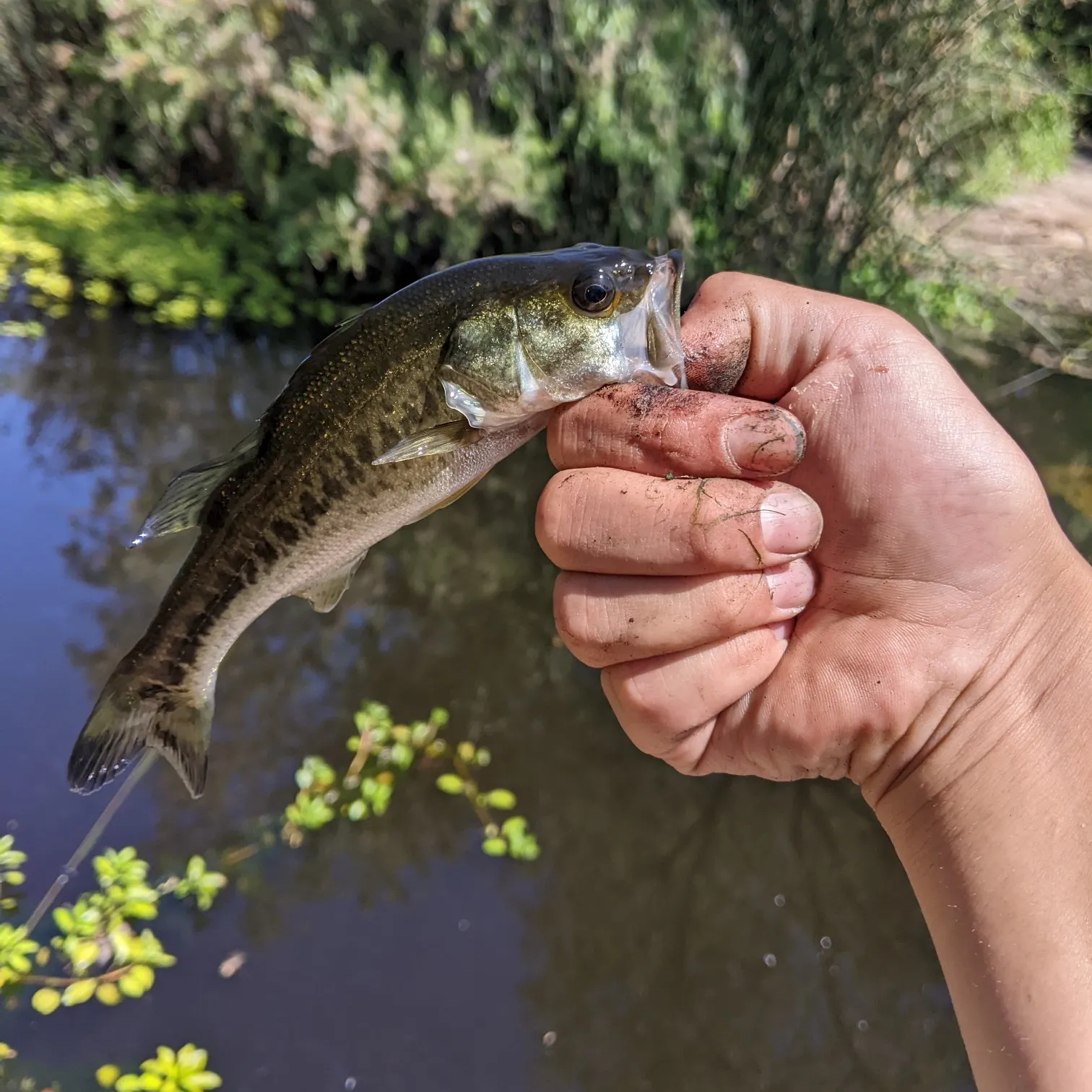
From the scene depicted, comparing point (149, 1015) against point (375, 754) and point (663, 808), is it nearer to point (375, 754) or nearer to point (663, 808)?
point (375, 754)

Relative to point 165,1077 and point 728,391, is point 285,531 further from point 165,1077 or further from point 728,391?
point 165,1077

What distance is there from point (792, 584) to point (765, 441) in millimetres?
411

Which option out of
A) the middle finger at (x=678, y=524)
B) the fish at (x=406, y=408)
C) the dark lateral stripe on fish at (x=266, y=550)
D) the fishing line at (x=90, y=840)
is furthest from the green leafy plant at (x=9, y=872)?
the middle finger at (x=678, y=524)

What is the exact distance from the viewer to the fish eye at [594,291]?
5.91ft

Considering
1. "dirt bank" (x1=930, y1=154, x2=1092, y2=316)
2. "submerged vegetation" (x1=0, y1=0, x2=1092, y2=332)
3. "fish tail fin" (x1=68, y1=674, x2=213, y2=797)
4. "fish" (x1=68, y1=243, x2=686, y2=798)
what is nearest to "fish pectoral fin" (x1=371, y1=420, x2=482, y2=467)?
"fish" (x1=68, y1=243, x2=686, y2=798)

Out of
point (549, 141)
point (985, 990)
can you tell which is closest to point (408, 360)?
point (985, 990)

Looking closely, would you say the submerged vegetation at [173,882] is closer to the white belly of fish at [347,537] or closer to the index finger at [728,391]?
the white belly of fish at [347,537]

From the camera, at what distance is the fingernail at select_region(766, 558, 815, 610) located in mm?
1906

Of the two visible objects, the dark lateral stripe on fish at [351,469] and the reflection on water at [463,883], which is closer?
the dark lateral stripe on fish at [351,469]

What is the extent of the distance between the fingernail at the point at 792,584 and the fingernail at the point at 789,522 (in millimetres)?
94

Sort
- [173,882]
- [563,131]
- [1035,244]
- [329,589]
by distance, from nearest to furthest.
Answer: [329,589] → [173,882] → [563,131] → [1035,244]

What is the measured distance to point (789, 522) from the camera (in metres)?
1.79

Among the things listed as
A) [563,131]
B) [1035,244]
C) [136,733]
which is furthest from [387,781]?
[1035,244]

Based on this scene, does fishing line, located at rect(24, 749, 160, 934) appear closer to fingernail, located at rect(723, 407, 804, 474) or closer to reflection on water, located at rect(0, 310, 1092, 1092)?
reflection on water, located at rect(0, 310, 1092, 1092)
